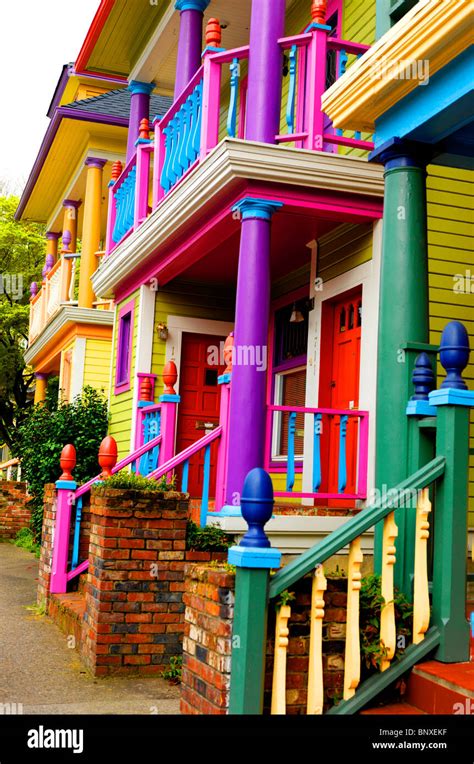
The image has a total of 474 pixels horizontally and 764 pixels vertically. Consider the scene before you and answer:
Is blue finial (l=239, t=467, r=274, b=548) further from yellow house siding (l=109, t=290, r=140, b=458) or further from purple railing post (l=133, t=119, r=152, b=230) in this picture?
yellow house siding (l=109, t=290, r=140, b=458)

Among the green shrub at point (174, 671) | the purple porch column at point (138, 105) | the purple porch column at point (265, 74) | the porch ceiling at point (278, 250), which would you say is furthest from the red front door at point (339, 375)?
the purple porch column at point (138, 105)

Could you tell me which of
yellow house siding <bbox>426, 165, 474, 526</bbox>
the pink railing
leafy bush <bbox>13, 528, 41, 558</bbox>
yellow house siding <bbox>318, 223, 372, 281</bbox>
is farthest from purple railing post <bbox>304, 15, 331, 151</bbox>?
leafy bush <bbox>13, 528, 41, 558</bbox>

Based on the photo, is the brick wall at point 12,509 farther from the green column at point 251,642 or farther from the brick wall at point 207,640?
the green column at point 251,642

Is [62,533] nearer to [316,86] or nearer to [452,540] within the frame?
[316,86]

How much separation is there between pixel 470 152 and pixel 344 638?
3429mm

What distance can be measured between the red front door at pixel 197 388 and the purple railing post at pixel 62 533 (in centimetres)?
254

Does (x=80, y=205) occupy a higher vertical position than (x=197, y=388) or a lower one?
higher

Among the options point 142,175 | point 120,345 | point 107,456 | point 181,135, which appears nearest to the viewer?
point 107,456

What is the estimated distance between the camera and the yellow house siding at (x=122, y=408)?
1204 centimetres

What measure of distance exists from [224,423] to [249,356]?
2.31ft

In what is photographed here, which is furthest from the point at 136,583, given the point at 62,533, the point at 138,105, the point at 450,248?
the point at 138,105

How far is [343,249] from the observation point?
916 centimetres

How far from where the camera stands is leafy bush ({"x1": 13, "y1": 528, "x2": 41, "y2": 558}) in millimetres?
15245

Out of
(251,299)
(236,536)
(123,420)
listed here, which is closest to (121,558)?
(236,536)
